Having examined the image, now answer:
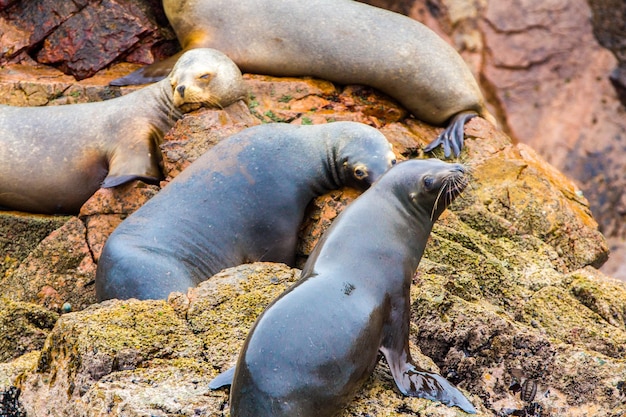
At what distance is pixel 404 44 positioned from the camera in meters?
9.30

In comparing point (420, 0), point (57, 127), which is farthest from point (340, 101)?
point (420, 0)

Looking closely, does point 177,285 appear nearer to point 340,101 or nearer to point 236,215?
point 236,215

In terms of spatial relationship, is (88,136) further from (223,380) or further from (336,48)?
(223,380)

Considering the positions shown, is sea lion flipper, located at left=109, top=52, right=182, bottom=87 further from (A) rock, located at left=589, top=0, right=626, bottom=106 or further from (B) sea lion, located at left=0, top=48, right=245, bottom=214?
(A) rock, located at left=589, top=0, right=626, bottom=106

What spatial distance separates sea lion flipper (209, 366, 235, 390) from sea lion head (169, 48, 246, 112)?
3.86 metres

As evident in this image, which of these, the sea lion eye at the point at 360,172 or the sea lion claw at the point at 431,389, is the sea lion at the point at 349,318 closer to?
the sea lion claw at the point at 431,389

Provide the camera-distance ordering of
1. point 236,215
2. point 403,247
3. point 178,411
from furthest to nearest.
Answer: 1. point 236,215
2. point 403,247
3. point 178,411

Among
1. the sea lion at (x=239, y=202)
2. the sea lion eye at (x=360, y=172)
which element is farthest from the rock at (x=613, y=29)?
the sea lion eye at (x=360, y=172)

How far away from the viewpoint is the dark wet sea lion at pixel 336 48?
9.11 meters

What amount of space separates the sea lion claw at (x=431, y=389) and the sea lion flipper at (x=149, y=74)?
5.10m

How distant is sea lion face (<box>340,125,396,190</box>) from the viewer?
21.3ft

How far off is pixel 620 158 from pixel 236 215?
6.29 meters

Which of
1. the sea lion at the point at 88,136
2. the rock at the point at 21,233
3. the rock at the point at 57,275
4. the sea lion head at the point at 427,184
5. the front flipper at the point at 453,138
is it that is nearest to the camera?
the sea lion head at the point at 427,184

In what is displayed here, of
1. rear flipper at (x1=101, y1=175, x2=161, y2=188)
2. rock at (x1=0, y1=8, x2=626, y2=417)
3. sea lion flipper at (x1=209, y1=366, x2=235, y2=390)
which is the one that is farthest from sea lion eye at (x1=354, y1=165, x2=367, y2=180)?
sea lion flipper at (x1=209, y1=366, x2=235, y2=390)
